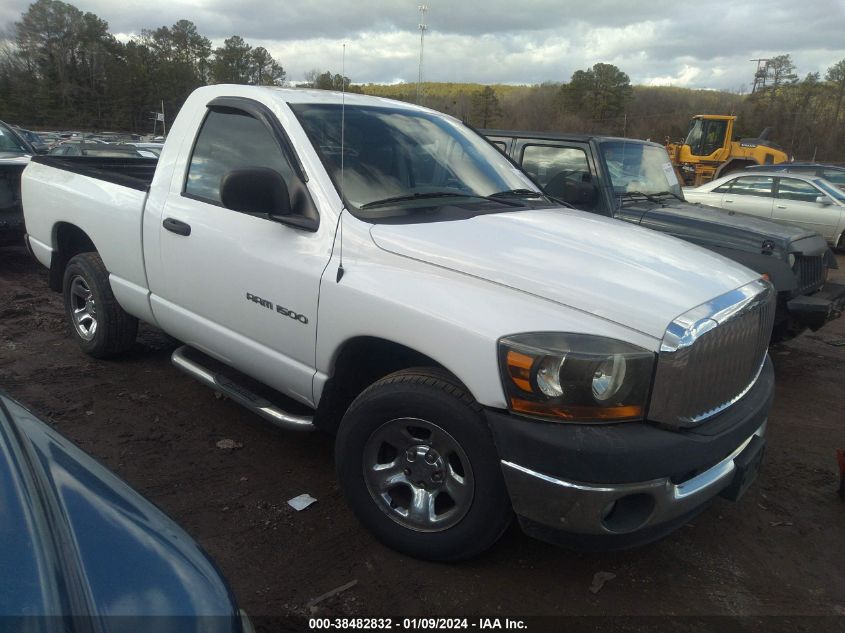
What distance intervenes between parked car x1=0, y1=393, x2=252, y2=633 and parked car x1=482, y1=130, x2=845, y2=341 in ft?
13.3

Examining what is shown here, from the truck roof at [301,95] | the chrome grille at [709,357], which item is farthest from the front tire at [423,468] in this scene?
the truck roof at [301,95]

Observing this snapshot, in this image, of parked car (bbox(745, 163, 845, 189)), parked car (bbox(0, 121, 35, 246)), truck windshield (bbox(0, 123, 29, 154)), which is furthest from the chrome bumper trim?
parked car (bbox(745, 163, 845, 189))

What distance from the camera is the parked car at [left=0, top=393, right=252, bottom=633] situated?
1279 millimetres

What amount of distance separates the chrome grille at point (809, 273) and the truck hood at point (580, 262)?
283 centimetres

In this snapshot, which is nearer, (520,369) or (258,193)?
(520,369)

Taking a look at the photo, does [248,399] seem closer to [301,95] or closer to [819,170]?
[301,95]

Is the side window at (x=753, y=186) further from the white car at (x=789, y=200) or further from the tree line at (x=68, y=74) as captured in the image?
the tree line at (x=68, y=74)

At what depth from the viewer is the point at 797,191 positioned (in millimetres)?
12398

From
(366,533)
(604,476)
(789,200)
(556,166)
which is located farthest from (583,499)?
(789,200)

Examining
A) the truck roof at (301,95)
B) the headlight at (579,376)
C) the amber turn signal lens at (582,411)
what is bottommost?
the amber turn signal lens at (582,411)

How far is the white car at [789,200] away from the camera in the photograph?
12.3 meters

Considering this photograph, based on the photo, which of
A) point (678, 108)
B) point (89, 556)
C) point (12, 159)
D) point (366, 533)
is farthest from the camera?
point (678, 108)

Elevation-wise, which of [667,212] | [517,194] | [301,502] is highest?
[517,194]

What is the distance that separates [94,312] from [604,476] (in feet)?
13.3
